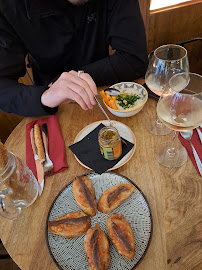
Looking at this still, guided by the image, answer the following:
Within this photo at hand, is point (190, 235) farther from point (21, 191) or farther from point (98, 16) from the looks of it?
point (98, 16)

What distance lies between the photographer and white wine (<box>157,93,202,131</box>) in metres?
0.72

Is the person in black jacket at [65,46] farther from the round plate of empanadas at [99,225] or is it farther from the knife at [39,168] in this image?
the round plate of empanadas at [99,225]

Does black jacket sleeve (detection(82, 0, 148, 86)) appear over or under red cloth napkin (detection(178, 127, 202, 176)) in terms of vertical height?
over

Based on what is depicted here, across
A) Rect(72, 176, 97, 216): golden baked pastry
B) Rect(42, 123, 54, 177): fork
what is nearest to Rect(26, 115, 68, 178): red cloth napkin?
Rect(42, 123, 54, 177): fork

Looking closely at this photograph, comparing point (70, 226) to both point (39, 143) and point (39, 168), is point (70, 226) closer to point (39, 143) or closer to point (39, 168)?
point (39, 168)

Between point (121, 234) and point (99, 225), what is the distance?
3.5 inches

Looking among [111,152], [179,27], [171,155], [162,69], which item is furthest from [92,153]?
[179,27]

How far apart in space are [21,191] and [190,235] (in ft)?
1.82

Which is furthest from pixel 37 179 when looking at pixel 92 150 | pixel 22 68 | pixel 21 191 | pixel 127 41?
pixel 127 41

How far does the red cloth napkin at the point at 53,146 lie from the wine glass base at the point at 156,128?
0.39m

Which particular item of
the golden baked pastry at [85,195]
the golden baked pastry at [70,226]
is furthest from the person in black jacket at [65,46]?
the golden baked pastry at [70,226]

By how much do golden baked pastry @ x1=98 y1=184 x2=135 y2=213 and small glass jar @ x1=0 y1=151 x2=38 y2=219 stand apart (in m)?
0.25

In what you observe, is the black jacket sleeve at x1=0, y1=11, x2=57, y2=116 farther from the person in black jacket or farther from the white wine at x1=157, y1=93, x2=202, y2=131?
the white wine at x1=157, y1=93, x2=202, y2=131

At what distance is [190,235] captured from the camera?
65 centimetres
